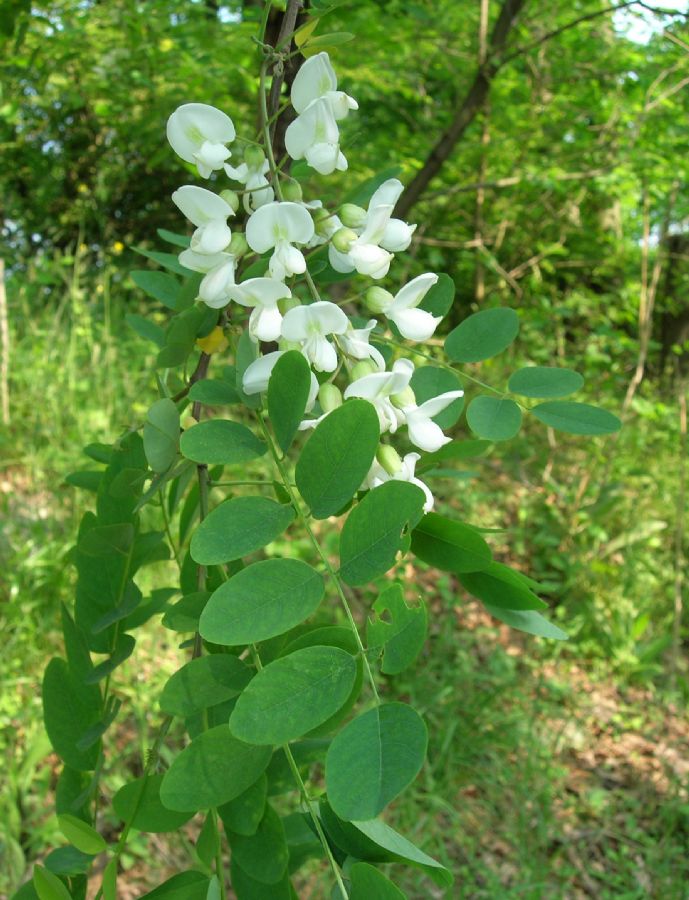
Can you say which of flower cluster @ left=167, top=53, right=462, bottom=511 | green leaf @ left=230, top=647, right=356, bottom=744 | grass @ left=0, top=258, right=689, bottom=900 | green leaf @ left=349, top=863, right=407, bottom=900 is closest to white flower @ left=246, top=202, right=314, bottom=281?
flower cluster @ left=167, top=53, right=462, bottom=511

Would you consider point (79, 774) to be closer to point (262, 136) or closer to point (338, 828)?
point (338, 828)

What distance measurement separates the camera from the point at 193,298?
546 millimetres

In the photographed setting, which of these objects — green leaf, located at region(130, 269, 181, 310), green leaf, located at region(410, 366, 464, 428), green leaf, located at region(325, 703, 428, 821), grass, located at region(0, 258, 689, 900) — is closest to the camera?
green leaf, located at region(325, 703, 428, 821)

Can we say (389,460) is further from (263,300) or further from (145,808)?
(145,808)

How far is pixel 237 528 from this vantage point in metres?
0.46

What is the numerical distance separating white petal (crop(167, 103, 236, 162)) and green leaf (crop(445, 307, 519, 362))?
0.21 m

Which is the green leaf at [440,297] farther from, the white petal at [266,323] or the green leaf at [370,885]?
the green leaf at [370,885]

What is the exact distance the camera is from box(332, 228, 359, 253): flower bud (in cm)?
49

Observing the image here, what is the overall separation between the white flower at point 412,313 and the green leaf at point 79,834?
0.34 metres

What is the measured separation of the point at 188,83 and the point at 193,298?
5.58 ft

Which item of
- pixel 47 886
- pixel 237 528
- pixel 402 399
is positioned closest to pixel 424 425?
pixel 402 399

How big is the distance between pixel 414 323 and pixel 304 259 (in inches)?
3.0

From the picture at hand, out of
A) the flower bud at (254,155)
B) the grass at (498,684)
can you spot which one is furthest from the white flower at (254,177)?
the grass at (498,684)

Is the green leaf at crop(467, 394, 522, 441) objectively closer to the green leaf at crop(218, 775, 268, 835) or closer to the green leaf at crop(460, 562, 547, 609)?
the green leaf at crop(460, 562, 547, 609)
